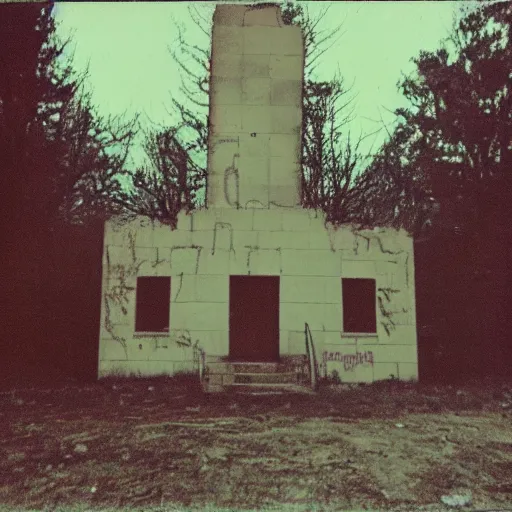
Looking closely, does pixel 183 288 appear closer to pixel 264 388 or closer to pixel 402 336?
pixel 264 388

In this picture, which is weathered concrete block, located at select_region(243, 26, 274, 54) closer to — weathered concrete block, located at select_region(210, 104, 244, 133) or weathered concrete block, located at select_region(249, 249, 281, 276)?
weathered concrete block, located at select_region(210, 104, 244, 133)

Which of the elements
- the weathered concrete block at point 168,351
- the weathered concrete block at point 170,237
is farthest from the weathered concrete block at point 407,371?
the weathered concrete block at point 170,237

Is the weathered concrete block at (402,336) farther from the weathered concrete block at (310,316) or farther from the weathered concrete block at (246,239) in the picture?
the weathered concrete block at (246,239)

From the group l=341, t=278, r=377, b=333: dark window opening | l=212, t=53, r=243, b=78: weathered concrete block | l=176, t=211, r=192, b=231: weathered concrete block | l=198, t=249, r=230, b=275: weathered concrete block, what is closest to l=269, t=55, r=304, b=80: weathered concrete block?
l=212, t=53, r=243, b=78: weathered concrete block

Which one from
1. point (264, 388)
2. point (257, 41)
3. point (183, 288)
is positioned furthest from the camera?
point (257, 41)

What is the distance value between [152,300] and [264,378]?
3167 millimetres

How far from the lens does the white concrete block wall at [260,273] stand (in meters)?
10.4

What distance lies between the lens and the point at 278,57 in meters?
11.3

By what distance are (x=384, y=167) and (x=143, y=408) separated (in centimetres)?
1528

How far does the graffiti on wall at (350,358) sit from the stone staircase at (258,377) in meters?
0.71

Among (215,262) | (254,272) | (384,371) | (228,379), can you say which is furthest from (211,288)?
(384,371)

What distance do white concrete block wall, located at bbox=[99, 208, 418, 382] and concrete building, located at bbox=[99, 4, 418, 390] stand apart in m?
0.02

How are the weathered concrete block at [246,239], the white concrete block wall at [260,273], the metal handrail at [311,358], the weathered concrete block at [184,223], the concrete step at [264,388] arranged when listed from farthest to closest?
the weathered concrete block at [184,223], the weathered concrete block at [246,239], the white concrete block wall at [260,273], the metal handrail at [311,358], the concrete step at [264,388]

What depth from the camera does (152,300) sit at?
10820mm
